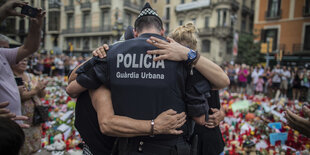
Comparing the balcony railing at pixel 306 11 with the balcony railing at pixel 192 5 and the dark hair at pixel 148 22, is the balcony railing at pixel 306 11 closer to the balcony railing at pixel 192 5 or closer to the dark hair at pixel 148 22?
the balcony railing at pixel 192 5

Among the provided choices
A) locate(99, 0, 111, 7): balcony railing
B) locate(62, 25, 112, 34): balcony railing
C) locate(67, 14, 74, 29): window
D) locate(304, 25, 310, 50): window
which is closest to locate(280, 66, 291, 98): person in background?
locate(304, 25, 310, 50): window

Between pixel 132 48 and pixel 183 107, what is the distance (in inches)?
25.4

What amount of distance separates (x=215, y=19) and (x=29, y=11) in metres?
33.2

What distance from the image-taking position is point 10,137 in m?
1.00

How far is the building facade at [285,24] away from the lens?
2234 centimetres

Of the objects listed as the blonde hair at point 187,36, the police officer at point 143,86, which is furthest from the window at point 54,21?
the police officer at point 143,86

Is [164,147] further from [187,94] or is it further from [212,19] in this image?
[212,19]

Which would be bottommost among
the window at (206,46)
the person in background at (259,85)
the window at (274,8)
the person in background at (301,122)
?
the person in background at (259,85)

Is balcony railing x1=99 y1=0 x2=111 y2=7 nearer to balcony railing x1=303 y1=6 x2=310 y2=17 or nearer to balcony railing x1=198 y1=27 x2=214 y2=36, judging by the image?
balcony railing x1=198 y1=27 x2=214 y2=36

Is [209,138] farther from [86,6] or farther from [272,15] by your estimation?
[86,6]

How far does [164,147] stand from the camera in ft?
5.54

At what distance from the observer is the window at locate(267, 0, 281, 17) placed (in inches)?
944

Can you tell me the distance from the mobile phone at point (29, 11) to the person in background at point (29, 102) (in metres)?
1.29

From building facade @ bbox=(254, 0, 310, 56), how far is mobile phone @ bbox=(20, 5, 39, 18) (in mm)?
24762
